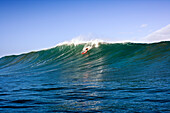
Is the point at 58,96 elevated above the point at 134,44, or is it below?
below

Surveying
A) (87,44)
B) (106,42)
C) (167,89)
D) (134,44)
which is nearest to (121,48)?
(134,44)

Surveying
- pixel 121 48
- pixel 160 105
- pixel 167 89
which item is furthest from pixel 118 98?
pixel 121 48

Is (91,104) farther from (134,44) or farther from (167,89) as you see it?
(134,44)

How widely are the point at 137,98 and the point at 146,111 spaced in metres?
0.81

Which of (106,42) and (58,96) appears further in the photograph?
(106,42)

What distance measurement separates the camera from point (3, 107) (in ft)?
12.7

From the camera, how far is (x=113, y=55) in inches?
546

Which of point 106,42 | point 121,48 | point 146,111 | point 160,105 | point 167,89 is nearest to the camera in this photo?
point 146,111

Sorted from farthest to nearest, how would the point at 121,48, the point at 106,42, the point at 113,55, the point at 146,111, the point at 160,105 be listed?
the point at 106,42
the point at 121,48
the point at 113,55
the point at 160,105
the point at 146,111

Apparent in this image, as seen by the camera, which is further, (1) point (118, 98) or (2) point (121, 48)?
(2) point (121, 48)

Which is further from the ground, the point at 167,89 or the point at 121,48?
the point at 121,48

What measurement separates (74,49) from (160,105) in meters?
15.3

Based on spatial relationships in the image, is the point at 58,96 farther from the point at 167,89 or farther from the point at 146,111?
the point at 167,89

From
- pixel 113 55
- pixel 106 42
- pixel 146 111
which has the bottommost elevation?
pixel 146 111
